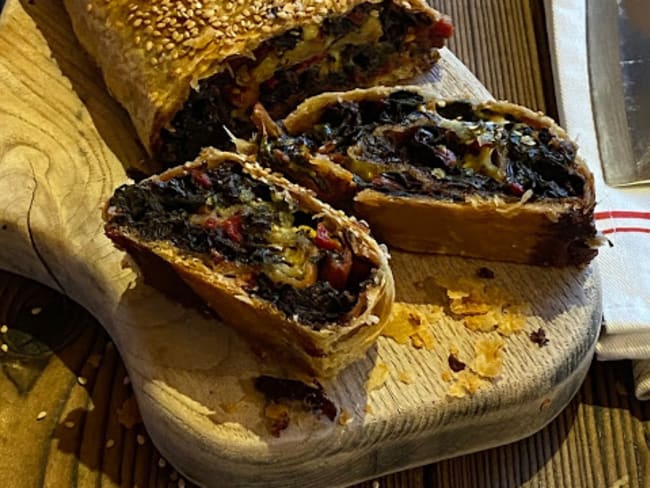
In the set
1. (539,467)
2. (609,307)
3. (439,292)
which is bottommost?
(539,467)

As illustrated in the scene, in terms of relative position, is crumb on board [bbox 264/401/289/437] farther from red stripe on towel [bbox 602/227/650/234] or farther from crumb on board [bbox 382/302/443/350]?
red stripe on towel [bbox 602/227/650/234]

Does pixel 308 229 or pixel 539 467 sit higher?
pixel 308 229

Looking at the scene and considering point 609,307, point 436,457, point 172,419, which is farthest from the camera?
point 609,307

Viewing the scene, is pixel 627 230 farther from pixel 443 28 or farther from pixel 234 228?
pixel 234 228

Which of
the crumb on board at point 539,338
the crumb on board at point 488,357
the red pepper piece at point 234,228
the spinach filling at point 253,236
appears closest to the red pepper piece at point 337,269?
the spinach filling at point 253,236

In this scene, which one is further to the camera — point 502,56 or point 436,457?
point 502,56

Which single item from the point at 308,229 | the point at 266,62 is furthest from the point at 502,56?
the point at 308,229

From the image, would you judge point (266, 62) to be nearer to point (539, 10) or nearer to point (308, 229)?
point (308, 229)

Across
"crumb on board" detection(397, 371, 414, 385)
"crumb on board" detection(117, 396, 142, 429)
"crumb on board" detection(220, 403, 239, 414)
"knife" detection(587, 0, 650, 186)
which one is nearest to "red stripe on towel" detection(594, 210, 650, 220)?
"knife" detection(587, 0, 650, 186)

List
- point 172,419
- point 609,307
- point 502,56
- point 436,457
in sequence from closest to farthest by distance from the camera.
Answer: point 172,419, point 436,457, point 609,307, point 502,56
